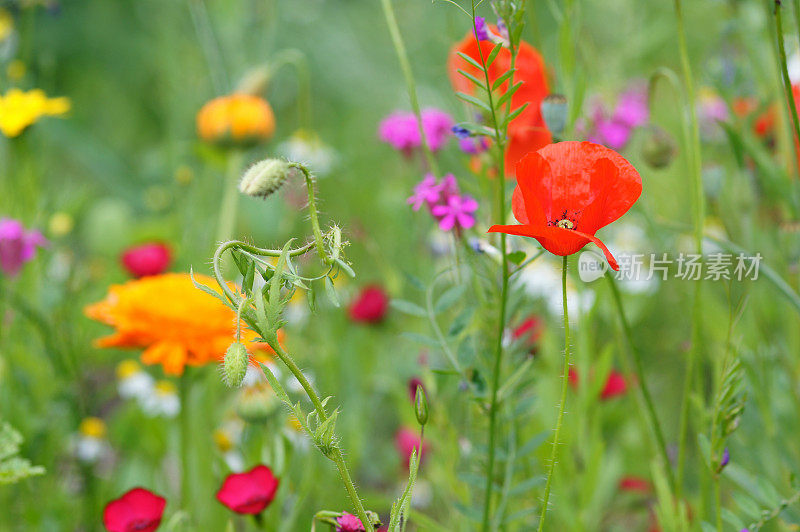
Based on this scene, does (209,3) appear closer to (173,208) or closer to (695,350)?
(173,208)

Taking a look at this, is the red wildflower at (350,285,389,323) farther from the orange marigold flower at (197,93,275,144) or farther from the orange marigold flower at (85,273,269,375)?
the orange marigold flower at (85,273,269,375)

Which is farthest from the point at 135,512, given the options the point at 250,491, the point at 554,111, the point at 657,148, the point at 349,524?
the point at 657,148

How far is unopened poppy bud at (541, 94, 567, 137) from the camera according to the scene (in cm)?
57

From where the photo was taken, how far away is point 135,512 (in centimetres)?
60

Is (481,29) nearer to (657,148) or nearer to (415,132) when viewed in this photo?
(657,148)

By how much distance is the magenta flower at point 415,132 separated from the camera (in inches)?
35.4

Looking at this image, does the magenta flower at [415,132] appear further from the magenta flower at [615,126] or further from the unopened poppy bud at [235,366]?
the unopened poppy bud at [235,366]

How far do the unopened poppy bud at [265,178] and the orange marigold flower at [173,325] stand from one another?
0.29 meters

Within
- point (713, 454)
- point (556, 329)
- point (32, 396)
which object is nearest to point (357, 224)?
point (556, 329)

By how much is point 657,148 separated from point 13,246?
2.28ft

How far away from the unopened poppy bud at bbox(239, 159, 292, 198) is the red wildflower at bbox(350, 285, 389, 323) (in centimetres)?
71

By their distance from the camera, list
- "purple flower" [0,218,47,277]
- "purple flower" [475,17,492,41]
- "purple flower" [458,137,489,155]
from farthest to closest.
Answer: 1. "purple flower" [0,218,47,277]
2. "purple flower" [458,137,489,155]
3. "purple flower" [475,17,492,41]

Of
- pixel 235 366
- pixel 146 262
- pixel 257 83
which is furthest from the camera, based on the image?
pixel 257 83

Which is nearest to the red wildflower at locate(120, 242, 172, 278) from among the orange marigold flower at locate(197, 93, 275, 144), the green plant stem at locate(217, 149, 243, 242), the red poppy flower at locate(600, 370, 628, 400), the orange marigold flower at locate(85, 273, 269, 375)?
the green plant stem at locate(217, 149, 243, 242)
